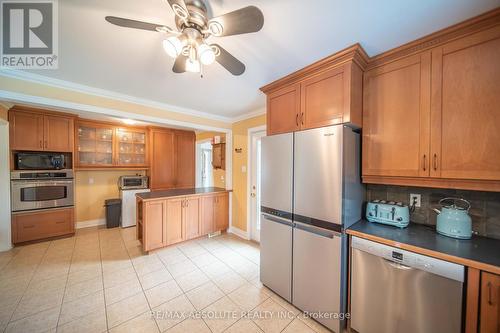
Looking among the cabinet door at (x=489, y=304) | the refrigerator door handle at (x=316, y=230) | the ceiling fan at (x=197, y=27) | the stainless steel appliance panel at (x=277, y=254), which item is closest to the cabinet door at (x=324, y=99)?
the ceiling fan at (x=197, y=27)

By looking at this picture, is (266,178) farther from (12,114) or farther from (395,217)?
(12,114)

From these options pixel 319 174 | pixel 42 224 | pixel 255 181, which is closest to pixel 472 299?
pixel 319 174

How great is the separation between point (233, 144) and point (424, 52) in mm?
2931

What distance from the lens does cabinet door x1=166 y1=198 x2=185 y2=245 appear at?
2965 mm

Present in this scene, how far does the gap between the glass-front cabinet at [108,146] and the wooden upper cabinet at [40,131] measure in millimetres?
353

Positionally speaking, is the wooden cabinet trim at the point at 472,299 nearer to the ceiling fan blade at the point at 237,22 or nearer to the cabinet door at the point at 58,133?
the ceiling fan blade at the point at 237,22

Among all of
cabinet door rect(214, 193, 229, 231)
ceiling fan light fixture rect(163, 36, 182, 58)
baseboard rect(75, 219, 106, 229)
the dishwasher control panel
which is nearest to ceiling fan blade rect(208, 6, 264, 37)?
ceiling fan light fixture rect(163, 36, 182, 58)

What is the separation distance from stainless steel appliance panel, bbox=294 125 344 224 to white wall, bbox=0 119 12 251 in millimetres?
4360

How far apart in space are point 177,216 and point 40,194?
7.72ft

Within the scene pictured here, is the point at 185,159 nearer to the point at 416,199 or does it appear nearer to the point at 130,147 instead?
the point at 130,147

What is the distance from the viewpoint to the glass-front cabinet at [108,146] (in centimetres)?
374

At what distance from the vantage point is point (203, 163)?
18.6 feet

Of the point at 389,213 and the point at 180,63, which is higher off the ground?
the point at 180,63

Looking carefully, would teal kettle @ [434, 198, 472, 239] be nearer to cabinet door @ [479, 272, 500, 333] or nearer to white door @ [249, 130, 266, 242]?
cabinet door @ [479, 272, 500, 333]
